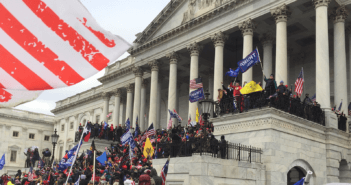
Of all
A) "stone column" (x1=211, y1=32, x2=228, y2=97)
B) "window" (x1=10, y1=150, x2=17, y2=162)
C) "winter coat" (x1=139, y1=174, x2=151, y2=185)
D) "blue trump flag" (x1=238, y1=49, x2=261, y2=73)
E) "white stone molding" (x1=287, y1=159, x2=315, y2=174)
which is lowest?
"window" (x1=10, y1=150, x2=17, y2=162)

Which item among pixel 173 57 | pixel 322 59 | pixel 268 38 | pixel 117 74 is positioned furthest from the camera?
pixel 117 74

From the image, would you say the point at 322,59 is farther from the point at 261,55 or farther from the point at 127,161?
the point at 127,161

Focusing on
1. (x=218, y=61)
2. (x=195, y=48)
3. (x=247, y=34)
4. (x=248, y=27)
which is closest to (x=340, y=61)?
(x=247, y=34)

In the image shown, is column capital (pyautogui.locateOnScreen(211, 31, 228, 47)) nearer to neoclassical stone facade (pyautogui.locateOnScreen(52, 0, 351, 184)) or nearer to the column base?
neoclassical stone facade (pyautogui.locateOnScreen(52, 0, 351, 184))

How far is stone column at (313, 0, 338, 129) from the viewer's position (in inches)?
881

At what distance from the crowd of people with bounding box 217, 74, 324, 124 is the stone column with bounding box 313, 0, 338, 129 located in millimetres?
641

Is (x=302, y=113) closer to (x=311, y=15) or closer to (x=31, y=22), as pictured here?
(x=311, y=15)

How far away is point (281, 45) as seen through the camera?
24.8 m

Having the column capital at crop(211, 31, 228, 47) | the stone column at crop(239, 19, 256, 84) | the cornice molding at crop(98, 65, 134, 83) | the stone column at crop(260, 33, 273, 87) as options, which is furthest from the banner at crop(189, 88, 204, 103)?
the cornice molding at crop(98, 65, 134, 83)

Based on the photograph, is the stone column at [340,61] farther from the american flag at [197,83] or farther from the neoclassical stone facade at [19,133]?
the neoclassical stone facade at [19,133]

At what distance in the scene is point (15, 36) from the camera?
532cm

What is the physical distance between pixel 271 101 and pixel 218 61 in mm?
10683

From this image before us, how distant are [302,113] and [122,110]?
33307mm

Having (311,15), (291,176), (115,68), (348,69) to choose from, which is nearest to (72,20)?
(291,176)
